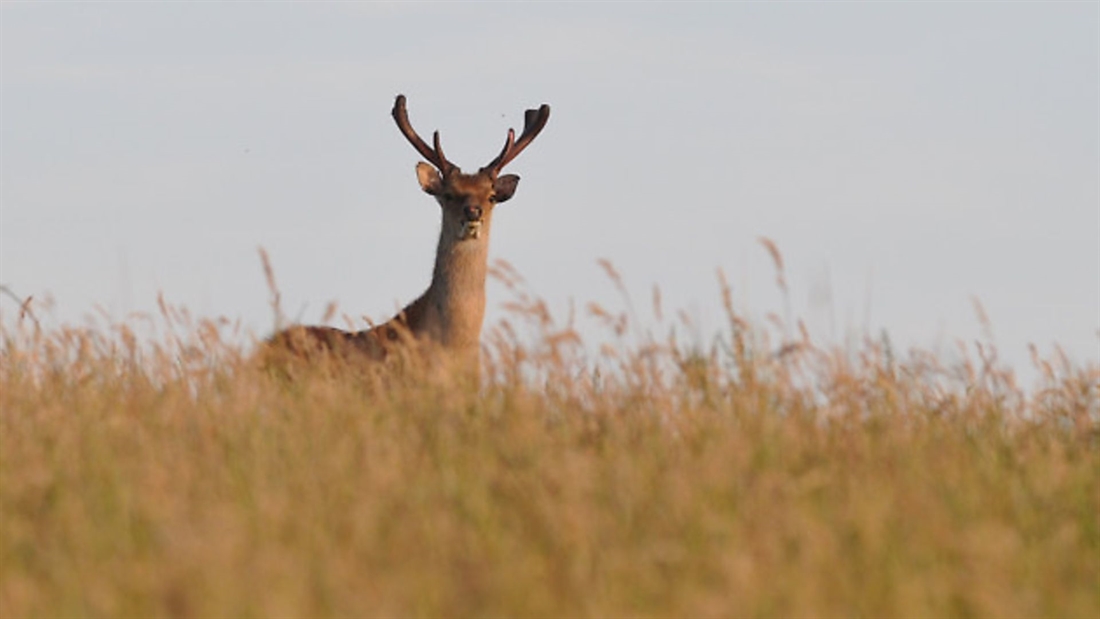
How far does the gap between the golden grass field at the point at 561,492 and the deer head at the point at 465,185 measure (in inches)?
108

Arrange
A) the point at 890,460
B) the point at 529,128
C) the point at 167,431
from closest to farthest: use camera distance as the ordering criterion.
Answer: the point at 890,460
the point at 167,431
the point at 529,128

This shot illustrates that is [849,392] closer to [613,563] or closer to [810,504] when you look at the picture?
[810,504]

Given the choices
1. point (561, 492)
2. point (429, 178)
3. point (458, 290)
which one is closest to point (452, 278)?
point (458, 290)

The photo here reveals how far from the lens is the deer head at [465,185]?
11.1 m

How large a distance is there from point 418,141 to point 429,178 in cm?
65

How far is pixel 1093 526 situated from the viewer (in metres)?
5.76

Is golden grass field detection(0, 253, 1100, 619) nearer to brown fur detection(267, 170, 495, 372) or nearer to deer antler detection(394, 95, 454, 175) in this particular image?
brown fur detection(267, 170, 495, 372)

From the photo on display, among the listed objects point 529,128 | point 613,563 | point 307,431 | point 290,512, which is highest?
point 529,128

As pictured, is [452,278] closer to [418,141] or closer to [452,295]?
[452,295]

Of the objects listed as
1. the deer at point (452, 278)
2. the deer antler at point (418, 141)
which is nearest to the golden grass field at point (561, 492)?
the deer at point (452, 278)

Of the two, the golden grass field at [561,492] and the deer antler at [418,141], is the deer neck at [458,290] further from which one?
the golden grass field at [561,492]

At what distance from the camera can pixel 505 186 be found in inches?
450

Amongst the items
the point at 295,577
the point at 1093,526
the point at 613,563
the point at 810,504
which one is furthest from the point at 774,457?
the point at 295,577

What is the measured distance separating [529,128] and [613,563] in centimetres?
769
